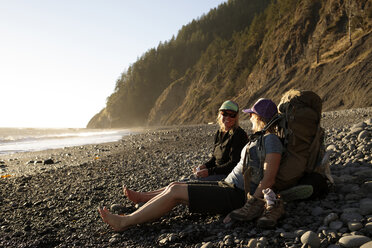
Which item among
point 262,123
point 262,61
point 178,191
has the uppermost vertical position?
point 262,61

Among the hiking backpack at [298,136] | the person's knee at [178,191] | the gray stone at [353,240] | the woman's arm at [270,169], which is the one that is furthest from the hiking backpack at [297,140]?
the gray stone at [353,240]

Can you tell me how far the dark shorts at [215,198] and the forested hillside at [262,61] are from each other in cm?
2530

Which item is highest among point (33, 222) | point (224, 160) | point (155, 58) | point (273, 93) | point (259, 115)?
point (155, 58)

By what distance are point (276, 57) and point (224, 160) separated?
39.9 metres

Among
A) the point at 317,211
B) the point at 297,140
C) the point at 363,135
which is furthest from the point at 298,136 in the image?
the point at 363,135

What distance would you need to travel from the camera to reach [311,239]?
3.19m

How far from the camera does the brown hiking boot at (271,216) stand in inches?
144

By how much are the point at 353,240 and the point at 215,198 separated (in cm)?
177

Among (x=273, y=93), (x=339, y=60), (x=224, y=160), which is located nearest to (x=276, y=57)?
(x=273, y=93)

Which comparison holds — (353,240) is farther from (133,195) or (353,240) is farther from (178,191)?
(133,195)

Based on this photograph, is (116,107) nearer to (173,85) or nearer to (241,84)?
(173,85)

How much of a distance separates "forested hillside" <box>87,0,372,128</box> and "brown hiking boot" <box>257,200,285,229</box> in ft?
83.2

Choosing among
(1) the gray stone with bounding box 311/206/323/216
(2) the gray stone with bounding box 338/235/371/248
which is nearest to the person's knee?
(1) the gray stone with bounding box 311/206/323/216

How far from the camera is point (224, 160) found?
5375 millimetres
